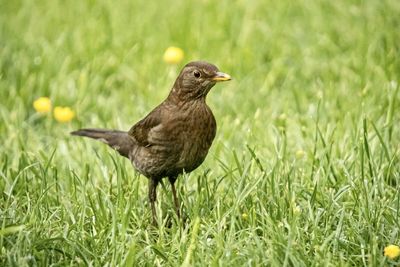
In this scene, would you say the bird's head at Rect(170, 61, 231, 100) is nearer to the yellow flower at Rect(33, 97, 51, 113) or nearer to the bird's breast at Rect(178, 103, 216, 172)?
the bird's breast at Rect(178, 103, 216, 172)

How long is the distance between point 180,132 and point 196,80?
35 cm

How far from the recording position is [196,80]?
4867mm

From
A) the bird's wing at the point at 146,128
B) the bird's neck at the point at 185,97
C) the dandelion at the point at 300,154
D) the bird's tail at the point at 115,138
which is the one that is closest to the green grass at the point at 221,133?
the dandelion at the point at 300,154

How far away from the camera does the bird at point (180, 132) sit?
4.75 m

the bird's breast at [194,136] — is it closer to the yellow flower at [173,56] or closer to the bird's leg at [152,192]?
the bird's leg at [152,192]

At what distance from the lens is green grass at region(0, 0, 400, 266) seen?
4250 mm

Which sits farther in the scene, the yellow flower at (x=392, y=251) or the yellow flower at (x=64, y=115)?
the yellow flower at (x=64, y=115)

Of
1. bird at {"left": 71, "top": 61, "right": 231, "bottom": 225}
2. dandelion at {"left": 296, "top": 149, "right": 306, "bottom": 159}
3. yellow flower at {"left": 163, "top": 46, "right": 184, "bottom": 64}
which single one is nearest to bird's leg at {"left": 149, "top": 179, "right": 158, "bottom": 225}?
bird at {"left": 71, "top": 61, "right": 231, "bottom": 225}

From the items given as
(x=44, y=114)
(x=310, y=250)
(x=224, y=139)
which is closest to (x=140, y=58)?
(x=44, y=114)

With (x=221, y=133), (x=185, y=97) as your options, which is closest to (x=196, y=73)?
(x=185, y=97)

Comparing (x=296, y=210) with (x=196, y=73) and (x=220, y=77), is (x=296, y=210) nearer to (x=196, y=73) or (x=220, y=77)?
(x=220, y=77)

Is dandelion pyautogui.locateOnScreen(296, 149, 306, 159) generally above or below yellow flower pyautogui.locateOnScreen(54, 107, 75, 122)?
below

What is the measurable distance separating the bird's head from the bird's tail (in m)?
0.56

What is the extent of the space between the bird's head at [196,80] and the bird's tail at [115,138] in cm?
56
